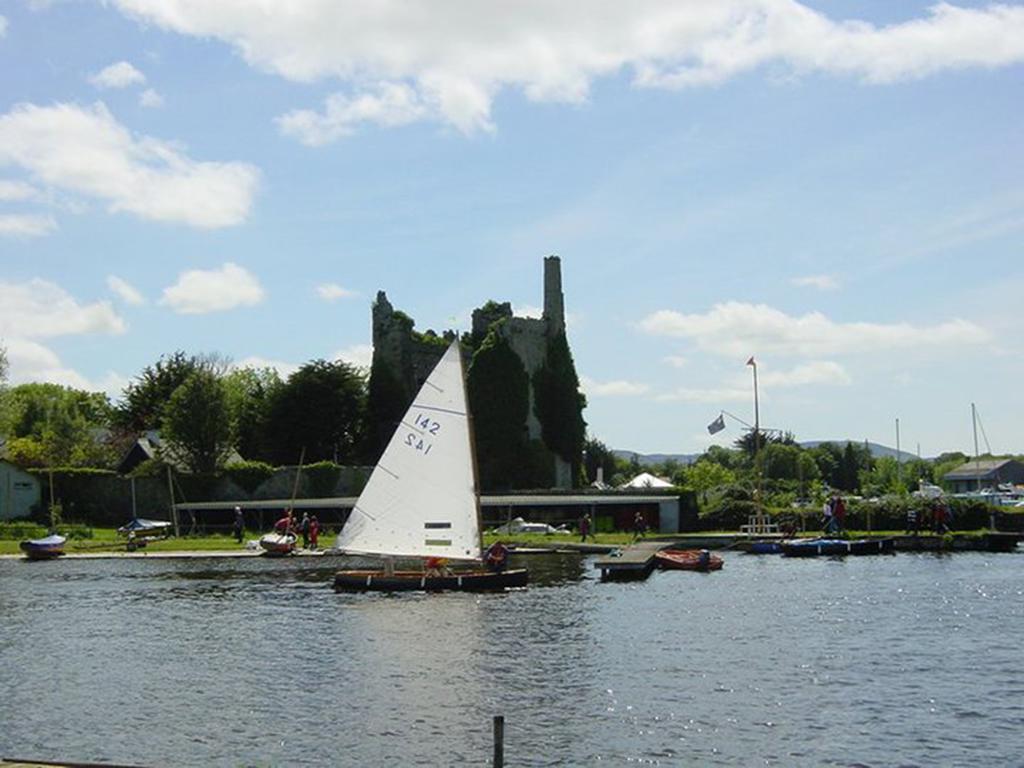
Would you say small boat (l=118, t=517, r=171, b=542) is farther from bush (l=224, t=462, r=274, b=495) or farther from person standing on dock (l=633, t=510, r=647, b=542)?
person standing on dock (l=633, t=510, r=647, b=542)

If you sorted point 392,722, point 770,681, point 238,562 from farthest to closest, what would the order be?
point 238,562, point 770,681, point 392,722

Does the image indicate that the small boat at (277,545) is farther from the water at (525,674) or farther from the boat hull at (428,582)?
the boat hull at (428,582)

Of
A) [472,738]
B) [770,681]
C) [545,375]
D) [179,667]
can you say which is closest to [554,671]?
[770,681]

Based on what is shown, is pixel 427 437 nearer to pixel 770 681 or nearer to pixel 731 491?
pixel 770 681

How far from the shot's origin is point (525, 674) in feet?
103

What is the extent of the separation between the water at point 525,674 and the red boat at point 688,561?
7.99m

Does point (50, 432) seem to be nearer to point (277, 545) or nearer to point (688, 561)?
point (277, 545)

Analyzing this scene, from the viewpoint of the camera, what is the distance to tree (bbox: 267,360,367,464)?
11262 centimetres

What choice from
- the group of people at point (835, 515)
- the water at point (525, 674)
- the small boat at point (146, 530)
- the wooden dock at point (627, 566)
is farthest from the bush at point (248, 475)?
the group of people at point (835, 515)

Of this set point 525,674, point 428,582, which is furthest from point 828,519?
point 525,674

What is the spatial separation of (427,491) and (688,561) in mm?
17369

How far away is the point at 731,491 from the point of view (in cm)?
9669

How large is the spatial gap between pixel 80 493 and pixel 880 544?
190ft

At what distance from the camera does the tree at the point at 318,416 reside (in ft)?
370
